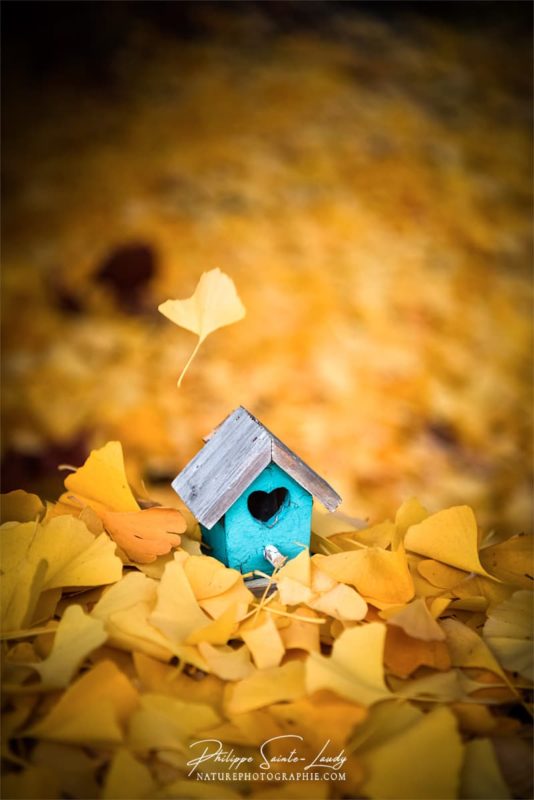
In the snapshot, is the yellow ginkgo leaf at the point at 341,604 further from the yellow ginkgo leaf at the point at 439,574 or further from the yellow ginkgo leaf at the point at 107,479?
the yellow ginkgo leaf at the point at 107,479

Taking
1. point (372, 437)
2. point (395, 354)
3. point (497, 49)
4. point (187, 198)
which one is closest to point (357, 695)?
point (372, 437)

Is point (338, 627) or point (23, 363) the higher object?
point (338, 627)

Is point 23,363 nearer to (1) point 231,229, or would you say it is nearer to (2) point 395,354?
(1) point 231,229

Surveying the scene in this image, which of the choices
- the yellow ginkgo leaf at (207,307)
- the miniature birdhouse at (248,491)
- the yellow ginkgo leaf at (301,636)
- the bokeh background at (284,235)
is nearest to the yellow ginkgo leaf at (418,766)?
the yellow ginkgo leaf at (301,636)

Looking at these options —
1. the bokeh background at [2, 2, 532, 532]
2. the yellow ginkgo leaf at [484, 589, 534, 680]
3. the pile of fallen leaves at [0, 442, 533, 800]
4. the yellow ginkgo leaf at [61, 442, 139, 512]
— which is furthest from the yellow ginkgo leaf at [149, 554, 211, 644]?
the bokeh background at [2, 2, 532, 532]

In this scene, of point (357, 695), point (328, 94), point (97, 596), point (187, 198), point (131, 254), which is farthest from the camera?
point (328, 94)

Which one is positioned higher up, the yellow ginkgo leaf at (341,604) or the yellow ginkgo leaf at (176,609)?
the yellow ginkgo leaf at (341,604)

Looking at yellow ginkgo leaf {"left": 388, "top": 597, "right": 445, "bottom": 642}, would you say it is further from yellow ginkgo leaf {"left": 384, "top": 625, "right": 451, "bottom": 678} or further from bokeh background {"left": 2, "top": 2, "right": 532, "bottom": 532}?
A: bokeh background {"left": 2, "top": 2, "right": 532, "bottom": 532}
